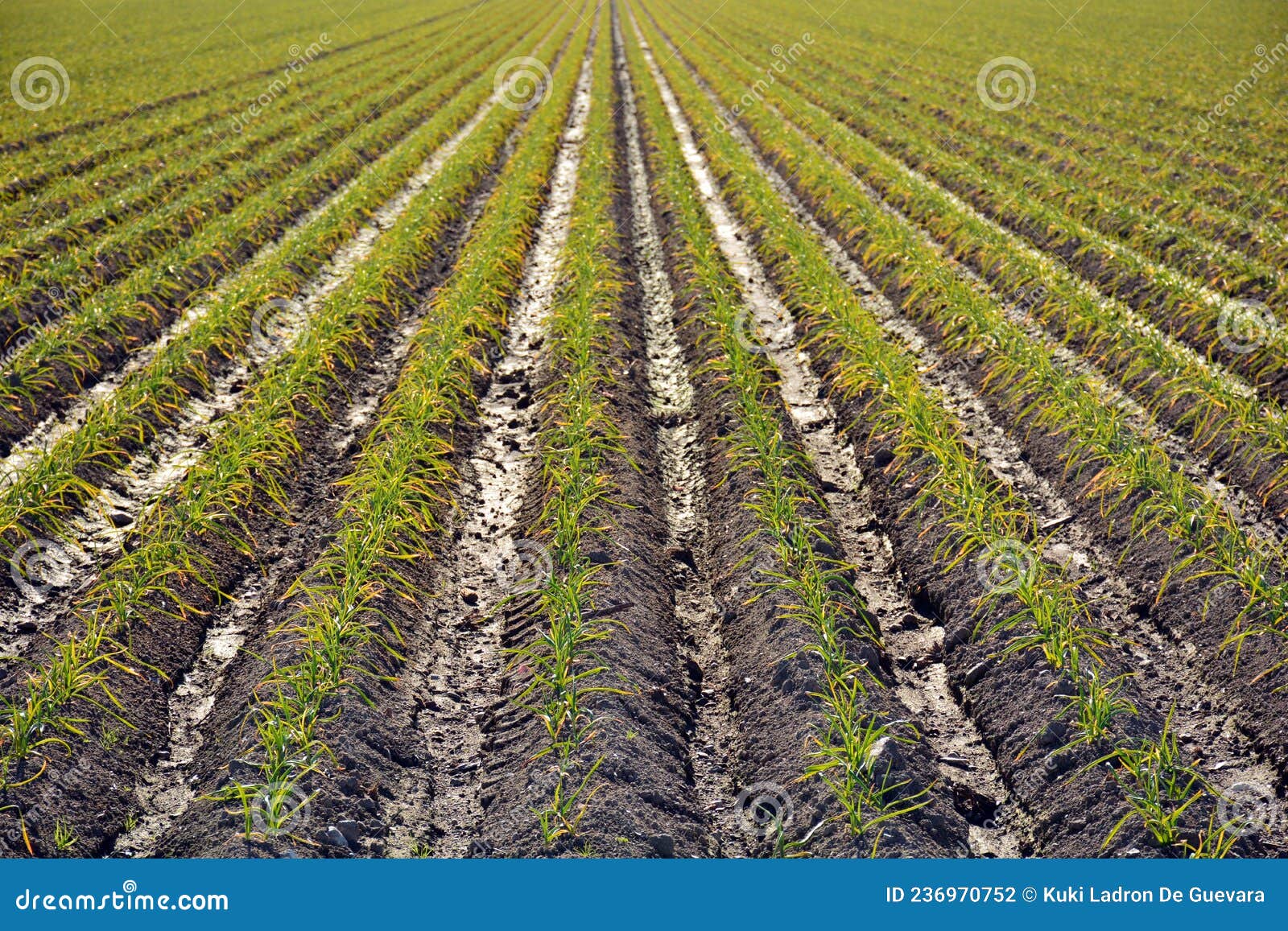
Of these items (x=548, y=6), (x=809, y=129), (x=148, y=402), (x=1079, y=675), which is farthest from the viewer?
(x=548, y=6)

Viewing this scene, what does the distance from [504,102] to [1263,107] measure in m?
15.2

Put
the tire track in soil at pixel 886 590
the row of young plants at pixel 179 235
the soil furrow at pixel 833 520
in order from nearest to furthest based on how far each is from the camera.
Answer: the soil furrow at pixel 833 520 < the tire track in soil at pixel 886 590 < the row of young plants at pixel 179 235

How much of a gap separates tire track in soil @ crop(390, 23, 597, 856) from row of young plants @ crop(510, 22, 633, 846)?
0.18 m

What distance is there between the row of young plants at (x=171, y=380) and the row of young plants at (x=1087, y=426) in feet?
19.2

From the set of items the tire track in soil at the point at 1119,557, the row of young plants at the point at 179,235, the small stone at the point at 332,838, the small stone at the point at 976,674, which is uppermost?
the row of young plants at the point at 179,235

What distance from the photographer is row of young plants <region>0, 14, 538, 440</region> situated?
718cm

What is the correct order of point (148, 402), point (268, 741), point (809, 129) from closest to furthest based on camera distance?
1. point (268, 741)
2. point (148, 402)
3. point (809, 129)

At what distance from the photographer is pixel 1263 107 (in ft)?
59.8

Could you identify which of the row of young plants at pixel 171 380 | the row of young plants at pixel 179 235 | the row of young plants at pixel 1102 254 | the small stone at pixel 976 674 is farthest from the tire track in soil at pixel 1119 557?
the row of young plants at pixel 179 235

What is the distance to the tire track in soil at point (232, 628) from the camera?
12.8 feet

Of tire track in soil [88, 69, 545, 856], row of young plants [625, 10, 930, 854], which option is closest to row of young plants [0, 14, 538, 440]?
tire track in soil [88, 69, 545, 856]

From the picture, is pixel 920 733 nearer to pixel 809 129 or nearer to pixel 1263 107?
pixel 809 129

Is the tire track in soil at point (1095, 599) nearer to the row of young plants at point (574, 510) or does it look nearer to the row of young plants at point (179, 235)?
the row of young plants at point (574, 510)

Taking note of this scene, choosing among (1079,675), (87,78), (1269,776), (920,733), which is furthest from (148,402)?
(87,78)
